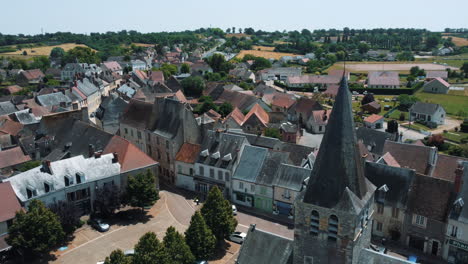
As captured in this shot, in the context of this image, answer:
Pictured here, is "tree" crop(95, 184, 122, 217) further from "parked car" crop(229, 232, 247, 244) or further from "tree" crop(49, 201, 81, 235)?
"parked car" crop(229, 232, 247, 244)

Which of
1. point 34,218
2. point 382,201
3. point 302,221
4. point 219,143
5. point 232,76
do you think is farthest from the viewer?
point 232,76

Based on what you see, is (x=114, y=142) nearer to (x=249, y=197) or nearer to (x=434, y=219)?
(x=249, y=197)

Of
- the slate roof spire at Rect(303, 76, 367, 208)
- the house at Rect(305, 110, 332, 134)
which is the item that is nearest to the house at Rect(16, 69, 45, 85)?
the house at Rect(305, 110, 332, 134)

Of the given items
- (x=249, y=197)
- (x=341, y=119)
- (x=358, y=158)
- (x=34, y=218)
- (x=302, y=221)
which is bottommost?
(x=249, y=197)

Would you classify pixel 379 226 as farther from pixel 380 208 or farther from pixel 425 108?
pixel 425 108

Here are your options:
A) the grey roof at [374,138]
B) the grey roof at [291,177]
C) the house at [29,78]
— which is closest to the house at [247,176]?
the grey roof at [291,177]

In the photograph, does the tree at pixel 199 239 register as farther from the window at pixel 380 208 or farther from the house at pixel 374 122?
the house at pixel 374 122


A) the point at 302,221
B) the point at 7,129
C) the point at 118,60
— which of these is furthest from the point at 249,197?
the point at 118,60
